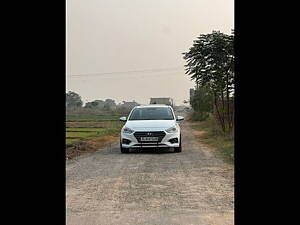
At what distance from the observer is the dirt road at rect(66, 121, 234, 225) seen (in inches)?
203

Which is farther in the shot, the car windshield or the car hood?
the car windshield

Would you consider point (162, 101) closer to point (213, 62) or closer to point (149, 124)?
point (213, 62)

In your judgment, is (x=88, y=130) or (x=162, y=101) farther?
(x=162, y=101)

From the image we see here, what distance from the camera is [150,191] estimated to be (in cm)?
684

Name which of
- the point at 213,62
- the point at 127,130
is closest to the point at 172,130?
the point at 127,130

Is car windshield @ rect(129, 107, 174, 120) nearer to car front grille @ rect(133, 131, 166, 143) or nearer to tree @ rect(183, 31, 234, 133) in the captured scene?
car front grille @ rect(133, 131, 166, 143)

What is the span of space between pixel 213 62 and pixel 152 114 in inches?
180

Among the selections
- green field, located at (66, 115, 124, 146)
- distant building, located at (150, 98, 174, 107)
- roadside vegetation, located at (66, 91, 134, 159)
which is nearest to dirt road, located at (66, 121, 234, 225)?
green field, located at (66, 115, 124, 146)

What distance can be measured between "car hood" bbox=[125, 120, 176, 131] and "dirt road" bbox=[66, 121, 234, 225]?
1236mm

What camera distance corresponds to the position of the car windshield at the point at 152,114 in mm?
13125

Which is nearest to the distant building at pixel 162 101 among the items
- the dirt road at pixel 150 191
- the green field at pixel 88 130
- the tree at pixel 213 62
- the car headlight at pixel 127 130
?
the green field at pixel 88 130

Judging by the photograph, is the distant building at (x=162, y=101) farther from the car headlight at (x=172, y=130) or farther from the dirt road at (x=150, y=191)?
the dirt road at (x=150, y=191)
